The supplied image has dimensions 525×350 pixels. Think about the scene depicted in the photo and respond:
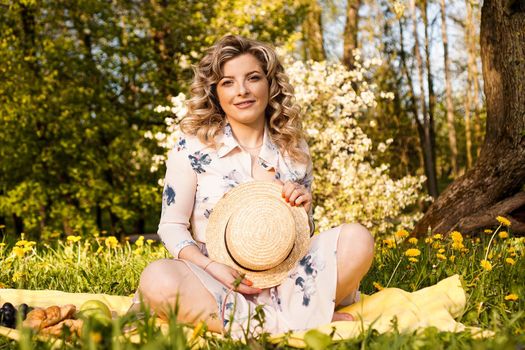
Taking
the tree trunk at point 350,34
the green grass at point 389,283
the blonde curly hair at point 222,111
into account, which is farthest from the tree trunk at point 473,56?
the blonde curly hair at point 222,111

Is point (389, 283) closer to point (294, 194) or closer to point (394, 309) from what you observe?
point (394, 309)

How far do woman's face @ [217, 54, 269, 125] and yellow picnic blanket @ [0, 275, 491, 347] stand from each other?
99 centimetres

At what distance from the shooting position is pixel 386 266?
3.39 m

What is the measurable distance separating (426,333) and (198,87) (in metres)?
1.64

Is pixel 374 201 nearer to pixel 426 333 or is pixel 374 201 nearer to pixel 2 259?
pixel 2 259

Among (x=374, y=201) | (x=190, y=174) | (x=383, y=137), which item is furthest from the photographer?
(x=383, y=137)

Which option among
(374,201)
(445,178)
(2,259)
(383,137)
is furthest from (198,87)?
(445,178)

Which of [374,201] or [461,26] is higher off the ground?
[461,26]

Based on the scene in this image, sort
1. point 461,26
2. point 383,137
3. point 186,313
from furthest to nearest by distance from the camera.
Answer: point 461,26 < point 383,137 < point 186,313

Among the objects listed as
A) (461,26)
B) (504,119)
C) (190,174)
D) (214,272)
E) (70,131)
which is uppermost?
(461,26)

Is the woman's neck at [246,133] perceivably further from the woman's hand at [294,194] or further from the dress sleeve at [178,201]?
the woman's hand at [294,194]

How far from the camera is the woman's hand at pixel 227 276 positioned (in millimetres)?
2430

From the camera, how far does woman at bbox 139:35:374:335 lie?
7.69ft

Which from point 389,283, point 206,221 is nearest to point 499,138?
point 389,283
